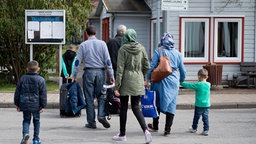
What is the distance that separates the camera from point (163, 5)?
1470 centimetres

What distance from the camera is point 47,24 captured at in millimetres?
16031

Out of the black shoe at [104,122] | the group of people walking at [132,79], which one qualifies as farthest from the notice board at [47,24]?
the black shoe at [104,122]

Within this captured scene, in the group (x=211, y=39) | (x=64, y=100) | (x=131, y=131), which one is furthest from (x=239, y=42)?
(x=131, y=131)

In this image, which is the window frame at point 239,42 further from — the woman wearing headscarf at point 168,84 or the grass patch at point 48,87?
the woman wearing headscarf at point 168,84

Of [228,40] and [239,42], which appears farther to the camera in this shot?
[228,40]

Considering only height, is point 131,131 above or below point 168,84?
below

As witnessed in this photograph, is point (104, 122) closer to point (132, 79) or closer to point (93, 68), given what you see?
point (93, 68)

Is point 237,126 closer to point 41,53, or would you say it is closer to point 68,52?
point 68,52

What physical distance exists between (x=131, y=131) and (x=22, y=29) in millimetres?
10020

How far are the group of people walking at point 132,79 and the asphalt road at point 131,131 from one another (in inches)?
10.9

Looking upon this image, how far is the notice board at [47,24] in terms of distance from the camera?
16031 millimetres

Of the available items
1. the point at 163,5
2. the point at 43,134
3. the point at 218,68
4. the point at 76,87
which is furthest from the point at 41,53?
the point at 43,134

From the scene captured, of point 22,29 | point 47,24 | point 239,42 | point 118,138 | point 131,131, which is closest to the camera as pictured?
point 118,138

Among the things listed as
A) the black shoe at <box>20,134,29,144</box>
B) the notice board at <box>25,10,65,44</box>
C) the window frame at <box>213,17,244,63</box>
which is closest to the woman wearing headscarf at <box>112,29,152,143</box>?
the black shoe at <box>20,134,29,144</box>
